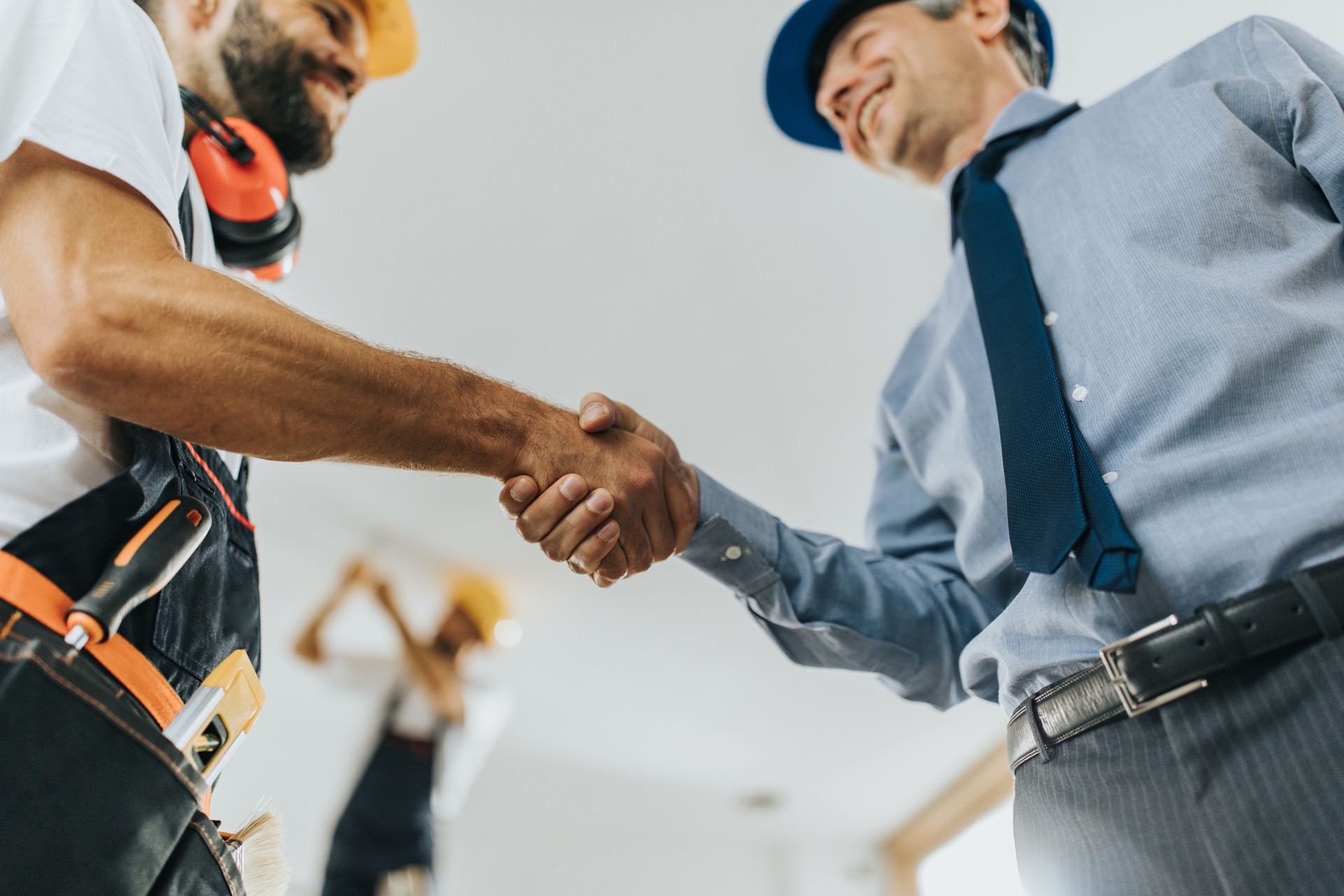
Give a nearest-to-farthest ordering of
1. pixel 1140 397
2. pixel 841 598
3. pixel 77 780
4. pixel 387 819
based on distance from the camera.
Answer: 1. pixel 77 780
2. pixel 1140 397
3. pixel 841 598
4. pixel 387 819

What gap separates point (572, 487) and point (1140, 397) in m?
0.62

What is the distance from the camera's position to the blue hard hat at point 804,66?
5.81 ft

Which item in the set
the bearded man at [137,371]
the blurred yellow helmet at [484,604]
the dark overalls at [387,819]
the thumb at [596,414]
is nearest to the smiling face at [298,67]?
the bearded man at [137,371]

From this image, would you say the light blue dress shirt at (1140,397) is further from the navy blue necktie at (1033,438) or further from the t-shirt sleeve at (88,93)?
the t-shirt sleeve at (88,93)

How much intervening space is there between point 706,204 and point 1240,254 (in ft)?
5.19

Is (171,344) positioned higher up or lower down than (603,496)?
higher up

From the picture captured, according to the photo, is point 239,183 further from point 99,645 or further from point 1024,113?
point 1024,113

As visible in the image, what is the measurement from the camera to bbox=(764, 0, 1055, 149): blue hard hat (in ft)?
5.81

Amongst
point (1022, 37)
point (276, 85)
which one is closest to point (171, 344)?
point (276, 85)

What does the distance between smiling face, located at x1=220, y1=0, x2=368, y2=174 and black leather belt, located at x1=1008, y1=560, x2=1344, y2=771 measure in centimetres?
156

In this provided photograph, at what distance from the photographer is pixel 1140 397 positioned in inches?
33.6

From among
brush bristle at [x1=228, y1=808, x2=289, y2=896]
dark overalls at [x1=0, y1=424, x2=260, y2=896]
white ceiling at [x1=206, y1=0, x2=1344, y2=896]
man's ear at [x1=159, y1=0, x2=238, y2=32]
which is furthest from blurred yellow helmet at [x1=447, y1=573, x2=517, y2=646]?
dark overalls at [x1=0, y1=424, x2=260, y2=896]

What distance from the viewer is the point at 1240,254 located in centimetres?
89

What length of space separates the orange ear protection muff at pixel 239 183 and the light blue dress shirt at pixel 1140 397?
0.73 m
